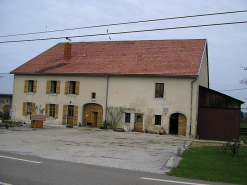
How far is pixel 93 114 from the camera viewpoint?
89.2ft

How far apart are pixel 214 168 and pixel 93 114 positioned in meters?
18.2

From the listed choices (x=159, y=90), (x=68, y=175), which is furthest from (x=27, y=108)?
(x=68, y=175)

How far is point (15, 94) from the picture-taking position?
3083cm

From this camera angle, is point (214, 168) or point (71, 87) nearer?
point (214, 168)

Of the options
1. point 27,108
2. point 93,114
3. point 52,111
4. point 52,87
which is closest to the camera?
point 93,114

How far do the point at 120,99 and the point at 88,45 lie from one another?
9.13 m

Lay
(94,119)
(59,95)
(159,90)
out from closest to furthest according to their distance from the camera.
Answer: (159,90), (94,119), (59,95)

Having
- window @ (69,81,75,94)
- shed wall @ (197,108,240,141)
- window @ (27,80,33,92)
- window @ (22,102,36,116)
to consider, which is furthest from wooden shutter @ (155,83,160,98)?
window @ (27,80,33,92)

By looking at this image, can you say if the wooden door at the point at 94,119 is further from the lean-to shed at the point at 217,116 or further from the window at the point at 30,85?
the lean-to shed at the point at 217,116

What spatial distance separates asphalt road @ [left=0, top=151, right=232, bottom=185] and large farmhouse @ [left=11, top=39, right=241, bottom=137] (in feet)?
50.1

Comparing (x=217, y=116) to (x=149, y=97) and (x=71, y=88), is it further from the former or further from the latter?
(x=71, y=88)

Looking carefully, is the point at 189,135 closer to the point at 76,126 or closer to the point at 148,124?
the point at 148,124

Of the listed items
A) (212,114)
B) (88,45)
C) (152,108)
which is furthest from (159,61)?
(88,45)

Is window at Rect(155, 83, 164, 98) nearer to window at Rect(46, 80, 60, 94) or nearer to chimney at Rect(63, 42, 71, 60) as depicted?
window at Rect(46, 80, 60, 94)
